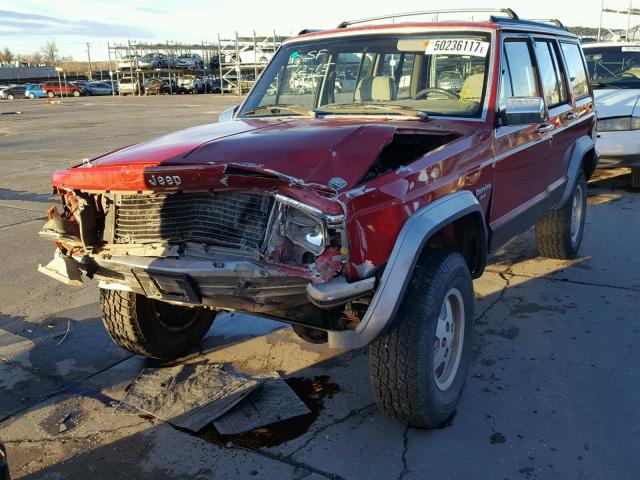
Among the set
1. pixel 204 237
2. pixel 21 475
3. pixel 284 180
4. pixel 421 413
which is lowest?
pixel 21 475

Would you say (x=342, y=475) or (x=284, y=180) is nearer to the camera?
(x=284, y=180)

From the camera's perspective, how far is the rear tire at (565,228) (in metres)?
5.34

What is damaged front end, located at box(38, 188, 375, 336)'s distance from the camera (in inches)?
99.6

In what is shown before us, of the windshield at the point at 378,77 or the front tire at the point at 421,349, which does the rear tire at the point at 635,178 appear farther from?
the front tire at the point at 421,349

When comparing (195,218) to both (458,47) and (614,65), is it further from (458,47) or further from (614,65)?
(614,65)

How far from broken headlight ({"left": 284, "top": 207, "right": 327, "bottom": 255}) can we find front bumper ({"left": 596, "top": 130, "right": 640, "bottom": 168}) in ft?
21.6

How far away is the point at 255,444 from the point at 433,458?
877 millimetres

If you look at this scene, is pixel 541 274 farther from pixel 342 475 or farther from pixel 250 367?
pixel 342 475

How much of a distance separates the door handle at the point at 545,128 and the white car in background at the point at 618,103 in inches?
151

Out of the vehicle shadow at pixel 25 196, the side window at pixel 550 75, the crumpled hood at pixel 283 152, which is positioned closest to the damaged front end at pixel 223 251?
the crumpled hood at pixel 283 152

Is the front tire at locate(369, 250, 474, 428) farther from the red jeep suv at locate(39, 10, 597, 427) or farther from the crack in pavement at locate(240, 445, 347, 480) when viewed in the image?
the crack in pavement at locate(240, 445, 347, 480)

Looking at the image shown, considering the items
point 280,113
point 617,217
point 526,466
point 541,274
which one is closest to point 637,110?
point 617,217

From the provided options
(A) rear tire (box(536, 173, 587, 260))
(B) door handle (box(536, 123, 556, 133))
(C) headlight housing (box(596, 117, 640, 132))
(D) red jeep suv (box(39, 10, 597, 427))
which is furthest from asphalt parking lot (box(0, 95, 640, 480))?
(C) headlight housing (box(596, 117, 640, 132))

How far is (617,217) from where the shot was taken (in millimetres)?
7098
